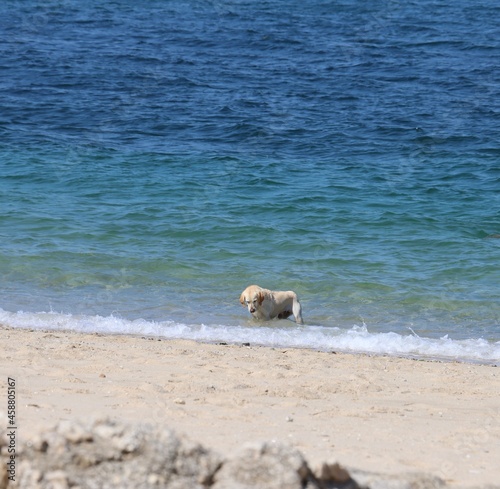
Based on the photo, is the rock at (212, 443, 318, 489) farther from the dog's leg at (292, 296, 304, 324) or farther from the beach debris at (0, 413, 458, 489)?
the dog's leg at (292, 296, 304, 324)

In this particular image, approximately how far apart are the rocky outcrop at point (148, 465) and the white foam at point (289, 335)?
6.30 metres

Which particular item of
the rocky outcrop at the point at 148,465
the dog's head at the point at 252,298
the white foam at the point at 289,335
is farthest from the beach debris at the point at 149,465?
the dog's head at the point at 252,298

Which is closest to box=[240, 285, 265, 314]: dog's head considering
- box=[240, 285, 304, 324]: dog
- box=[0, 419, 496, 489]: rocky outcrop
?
box=[240, 285, 304, 324]: dog

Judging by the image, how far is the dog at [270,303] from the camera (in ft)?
38.9

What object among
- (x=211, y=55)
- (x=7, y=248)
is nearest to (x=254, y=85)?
(x=211, y=55)

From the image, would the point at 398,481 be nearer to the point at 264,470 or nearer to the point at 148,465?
the point at 264,470

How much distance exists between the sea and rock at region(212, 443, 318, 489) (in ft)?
21.0

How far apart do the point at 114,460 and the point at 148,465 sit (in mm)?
167

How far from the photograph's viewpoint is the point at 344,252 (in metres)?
14.8

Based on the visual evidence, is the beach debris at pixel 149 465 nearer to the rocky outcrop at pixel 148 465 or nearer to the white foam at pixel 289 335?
the rocky outcrop at pixel 148 465

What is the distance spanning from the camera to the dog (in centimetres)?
1186

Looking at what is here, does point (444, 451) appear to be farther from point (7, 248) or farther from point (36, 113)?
point (36, 113)

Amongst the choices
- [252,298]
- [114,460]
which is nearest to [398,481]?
[114,460]

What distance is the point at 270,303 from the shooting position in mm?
12016
